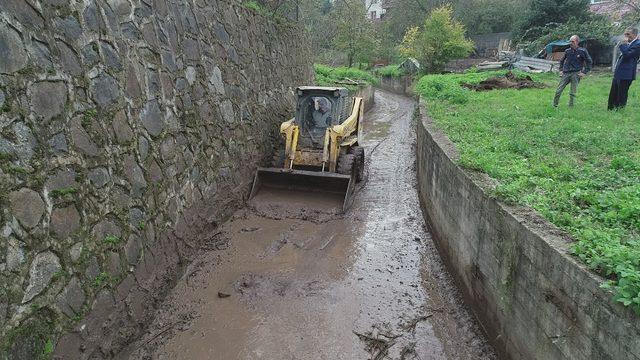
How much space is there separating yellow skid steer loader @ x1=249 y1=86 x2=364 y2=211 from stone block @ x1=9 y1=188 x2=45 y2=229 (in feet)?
18.5

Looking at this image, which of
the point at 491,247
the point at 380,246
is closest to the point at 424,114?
the point at 380,246

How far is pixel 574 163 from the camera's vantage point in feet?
20.5

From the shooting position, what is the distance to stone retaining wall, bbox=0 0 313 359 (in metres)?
3.89

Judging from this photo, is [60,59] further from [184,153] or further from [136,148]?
[184,153]

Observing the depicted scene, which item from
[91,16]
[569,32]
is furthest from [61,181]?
[569,32]

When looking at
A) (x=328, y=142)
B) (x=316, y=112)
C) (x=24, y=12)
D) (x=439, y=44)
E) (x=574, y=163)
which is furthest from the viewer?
(x=439, y=44)

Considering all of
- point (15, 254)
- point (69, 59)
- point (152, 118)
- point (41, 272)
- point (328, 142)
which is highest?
point (69, 59)

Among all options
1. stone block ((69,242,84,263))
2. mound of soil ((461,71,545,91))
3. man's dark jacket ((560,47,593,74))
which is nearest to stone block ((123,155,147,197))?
stone block ((69,242,84,263))

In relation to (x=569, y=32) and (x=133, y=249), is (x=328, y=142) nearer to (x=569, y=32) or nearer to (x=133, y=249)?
(x=133, y=249)

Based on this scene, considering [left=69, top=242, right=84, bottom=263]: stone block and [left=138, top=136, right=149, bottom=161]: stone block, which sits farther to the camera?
[left=138, top=136, right=149, bottom=161]: stone block

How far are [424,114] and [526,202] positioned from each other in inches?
324

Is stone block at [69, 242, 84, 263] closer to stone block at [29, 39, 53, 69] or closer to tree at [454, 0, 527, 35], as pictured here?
stone block at [29, 39, 53, 69]

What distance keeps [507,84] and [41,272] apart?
16.6 metres

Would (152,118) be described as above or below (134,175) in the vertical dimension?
above
